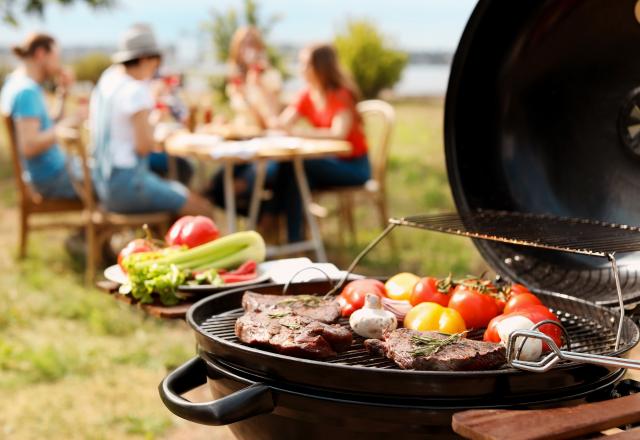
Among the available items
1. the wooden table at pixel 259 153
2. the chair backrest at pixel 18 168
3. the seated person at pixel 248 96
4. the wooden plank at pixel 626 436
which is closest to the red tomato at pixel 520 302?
the wooden plank at pixel 626 436

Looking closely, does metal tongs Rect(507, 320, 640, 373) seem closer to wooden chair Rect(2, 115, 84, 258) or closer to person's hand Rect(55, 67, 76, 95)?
wooden chair Rect(2, 115, 84, 258)

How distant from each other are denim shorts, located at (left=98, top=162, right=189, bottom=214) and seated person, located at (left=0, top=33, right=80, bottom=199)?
0.66m

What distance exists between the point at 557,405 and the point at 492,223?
31.7 inches

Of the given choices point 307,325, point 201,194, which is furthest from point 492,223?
point 201,194

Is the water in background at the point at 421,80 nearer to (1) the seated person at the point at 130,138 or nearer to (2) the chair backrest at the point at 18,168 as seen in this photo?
(2) the chair backrest at the point at 18,168

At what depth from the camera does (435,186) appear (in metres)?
11.0

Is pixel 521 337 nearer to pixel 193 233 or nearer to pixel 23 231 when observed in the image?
pixel 193 233

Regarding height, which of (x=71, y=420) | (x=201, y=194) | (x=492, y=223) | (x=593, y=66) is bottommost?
(x=71, y=420)

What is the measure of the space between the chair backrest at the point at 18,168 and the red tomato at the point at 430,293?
5250 millimetres

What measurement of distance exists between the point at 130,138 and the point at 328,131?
1664 millimetres

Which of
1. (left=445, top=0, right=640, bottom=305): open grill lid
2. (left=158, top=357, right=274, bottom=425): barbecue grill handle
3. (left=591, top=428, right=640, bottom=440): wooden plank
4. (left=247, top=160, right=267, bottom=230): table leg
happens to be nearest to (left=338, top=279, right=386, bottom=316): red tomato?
Answer: (left=445, top=0, right=640, bottom=305): open grill lid

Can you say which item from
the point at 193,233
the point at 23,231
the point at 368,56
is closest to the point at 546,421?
the point at 193,233

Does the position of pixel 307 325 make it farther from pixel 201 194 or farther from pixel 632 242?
pixel 201 194

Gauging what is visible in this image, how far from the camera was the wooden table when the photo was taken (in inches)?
248
